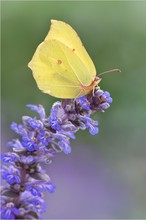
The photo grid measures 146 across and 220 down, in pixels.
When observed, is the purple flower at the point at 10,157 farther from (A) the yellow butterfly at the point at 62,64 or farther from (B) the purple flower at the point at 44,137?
(A) the yellow butterfly at the point at 62,64

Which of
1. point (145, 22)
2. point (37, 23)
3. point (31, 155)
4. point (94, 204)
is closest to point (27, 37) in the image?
point (37, 23)

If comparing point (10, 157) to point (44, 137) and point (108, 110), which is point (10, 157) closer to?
point (44, 137)

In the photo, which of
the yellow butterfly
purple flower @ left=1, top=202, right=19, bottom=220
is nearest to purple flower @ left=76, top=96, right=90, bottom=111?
the yellow butterfly

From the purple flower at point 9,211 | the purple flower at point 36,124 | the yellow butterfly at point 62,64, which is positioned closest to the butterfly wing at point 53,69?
the yellow butterfly at point 62,64

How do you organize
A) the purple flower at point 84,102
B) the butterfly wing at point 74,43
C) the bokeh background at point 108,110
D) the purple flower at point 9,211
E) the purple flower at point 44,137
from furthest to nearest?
the bokeh background at point 108,110
the butterfly wing at point 74,43
the purple flower at point 84,102
the purple flower at point 44,137
the purple flower at point 9,211

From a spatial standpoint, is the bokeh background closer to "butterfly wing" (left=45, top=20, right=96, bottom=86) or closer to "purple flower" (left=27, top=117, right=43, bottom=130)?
"butterfly wing" (left=45, top=20, right=96, bottom=86)
